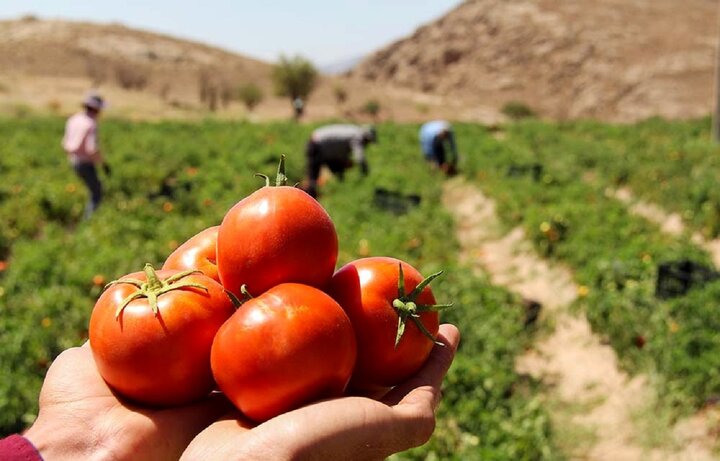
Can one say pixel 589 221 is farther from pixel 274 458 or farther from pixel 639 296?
pixel 274 458

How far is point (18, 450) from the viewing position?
5.59 feet

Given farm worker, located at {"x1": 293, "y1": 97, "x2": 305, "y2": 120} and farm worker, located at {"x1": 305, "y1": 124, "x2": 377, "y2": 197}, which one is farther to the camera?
farm worker, located at {"x1": 293, "y1": 97, "x2": 305, "y2": 120}

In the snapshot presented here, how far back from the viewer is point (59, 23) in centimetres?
8362

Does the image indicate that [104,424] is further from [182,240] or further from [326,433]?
[182,240]

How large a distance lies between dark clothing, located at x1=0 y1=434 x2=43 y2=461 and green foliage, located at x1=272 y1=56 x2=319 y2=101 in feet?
192

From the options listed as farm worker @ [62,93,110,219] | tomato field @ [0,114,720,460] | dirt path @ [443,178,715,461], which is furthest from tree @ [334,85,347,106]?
dirt path @ [443,178,715,461]

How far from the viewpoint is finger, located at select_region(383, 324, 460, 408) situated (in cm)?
176

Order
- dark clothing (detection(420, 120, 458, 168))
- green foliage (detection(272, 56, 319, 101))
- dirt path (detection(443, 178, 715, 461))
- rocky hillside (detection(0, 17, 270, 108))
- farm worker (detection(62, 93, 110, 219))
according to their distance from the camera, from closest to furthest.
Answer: dirt path (detection(443, 178, 715, 461)) < farm worker (detection(62, 93, 110, 219)) < dark clothing (detection(420, 120, 458, 168)) < green foliage (detection(272, 56, 319, 101)) < rocky hillside (detection(0, 17, 270, 108))

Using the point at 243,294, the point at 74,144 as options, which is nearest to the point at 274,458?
the point at 243,294

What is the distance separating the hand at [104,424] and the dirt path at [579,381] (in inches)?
132

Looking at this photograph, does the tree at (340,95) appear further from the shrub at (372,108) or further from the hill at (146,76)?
the shrub at (372,108)

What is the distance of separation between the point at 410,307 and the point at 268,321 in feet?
1.33

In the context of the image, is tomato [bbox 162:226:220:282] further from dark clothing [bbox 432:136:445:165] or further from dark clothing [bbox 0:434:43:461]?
dark clothing [bbox 432:136:445:165]

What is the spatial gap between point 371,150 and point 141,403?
14.6 meters
